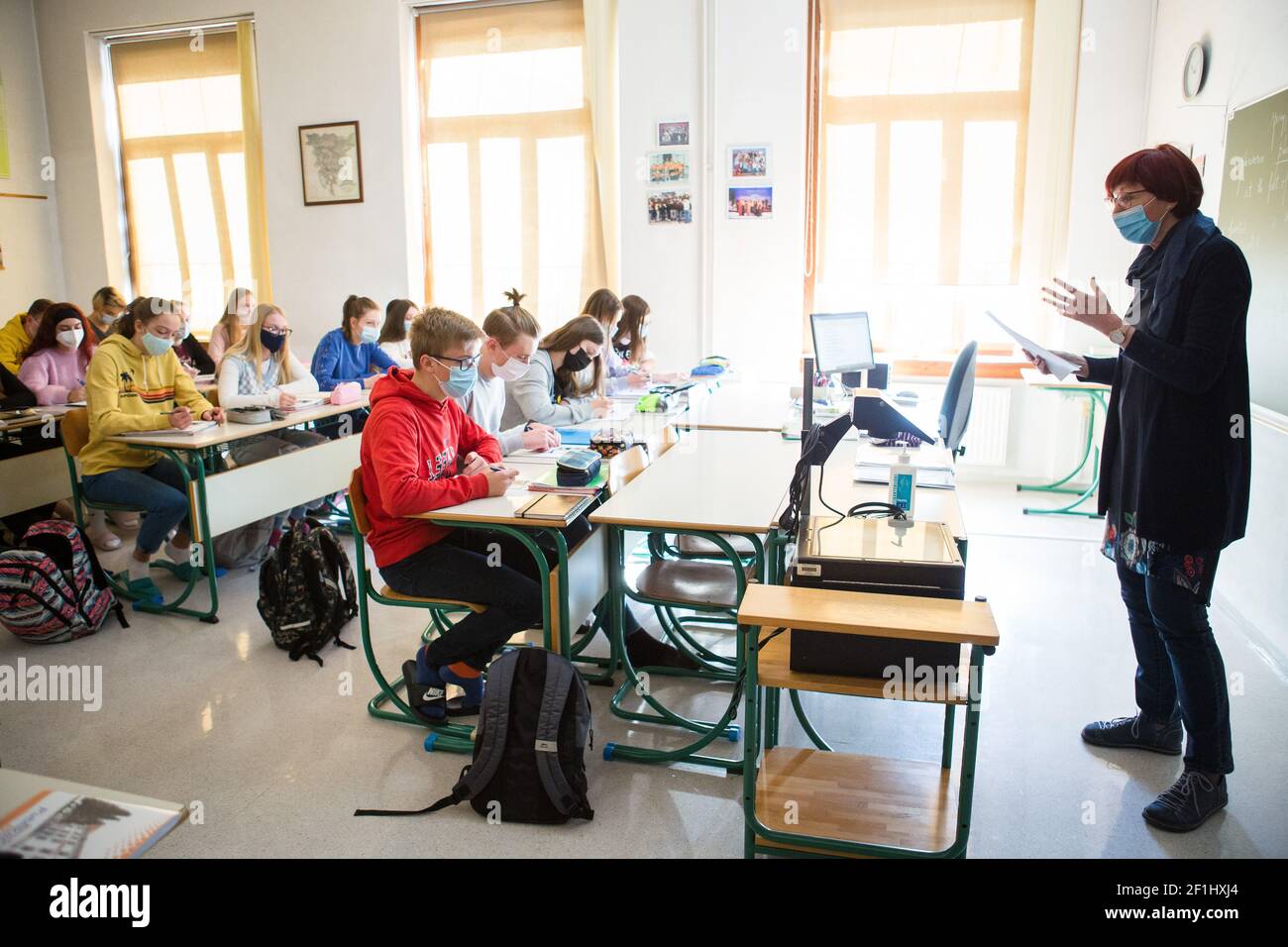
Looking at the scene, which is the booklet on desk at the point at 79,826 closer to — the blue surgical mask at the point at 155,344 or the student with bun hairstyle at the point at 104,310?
the blue surgical mask at the point at 155,344

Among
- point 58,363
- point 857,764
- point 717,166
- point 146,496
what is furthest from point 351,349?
point 857,764

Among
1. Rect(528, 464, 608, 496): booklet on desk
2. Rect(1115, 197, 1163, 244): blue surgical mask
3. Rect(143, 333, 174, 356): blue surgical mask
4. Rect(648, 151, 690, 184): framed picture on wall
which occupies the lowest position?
Rect(528, 464, 608, 496): booklet on desk

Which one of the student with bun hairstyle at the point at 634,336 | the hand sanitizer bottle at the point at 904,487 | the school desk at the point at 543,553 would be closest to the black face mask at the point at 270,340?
the student with bun hairstyle at the point at 634,336

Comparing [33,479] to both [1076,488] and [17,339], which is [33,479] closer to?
[17,339]

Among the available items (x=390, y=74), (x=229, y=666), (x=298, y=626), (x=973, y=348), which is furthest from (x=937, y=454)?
(x=390, y=74)

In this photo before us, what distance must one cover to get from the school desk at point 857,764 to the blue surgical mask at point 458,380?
3.84ft

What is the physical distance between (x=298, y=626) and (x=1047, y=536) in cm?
354

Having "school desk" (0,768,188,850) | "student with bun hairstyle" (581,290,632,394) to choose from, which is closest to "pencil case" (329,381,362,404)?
"student with bun hairstyle" (581,290,632,394)

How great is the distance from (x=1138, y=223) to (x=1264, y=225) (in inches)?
65.3

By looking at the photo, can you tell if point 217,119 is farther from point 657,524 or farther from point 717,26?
point 657,524

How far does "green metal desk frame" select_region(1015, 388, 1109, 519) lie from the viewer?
4.96 m

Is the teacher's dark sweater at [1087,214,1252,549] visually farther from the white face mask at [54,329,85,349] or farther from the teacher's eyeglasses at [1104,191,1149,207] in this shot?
the white face mask at [54,329,85,349]

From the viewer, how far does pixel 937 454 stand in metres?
3.16

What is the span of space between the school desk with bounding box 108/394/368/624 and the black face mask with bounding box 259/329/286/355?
1.21 feet
